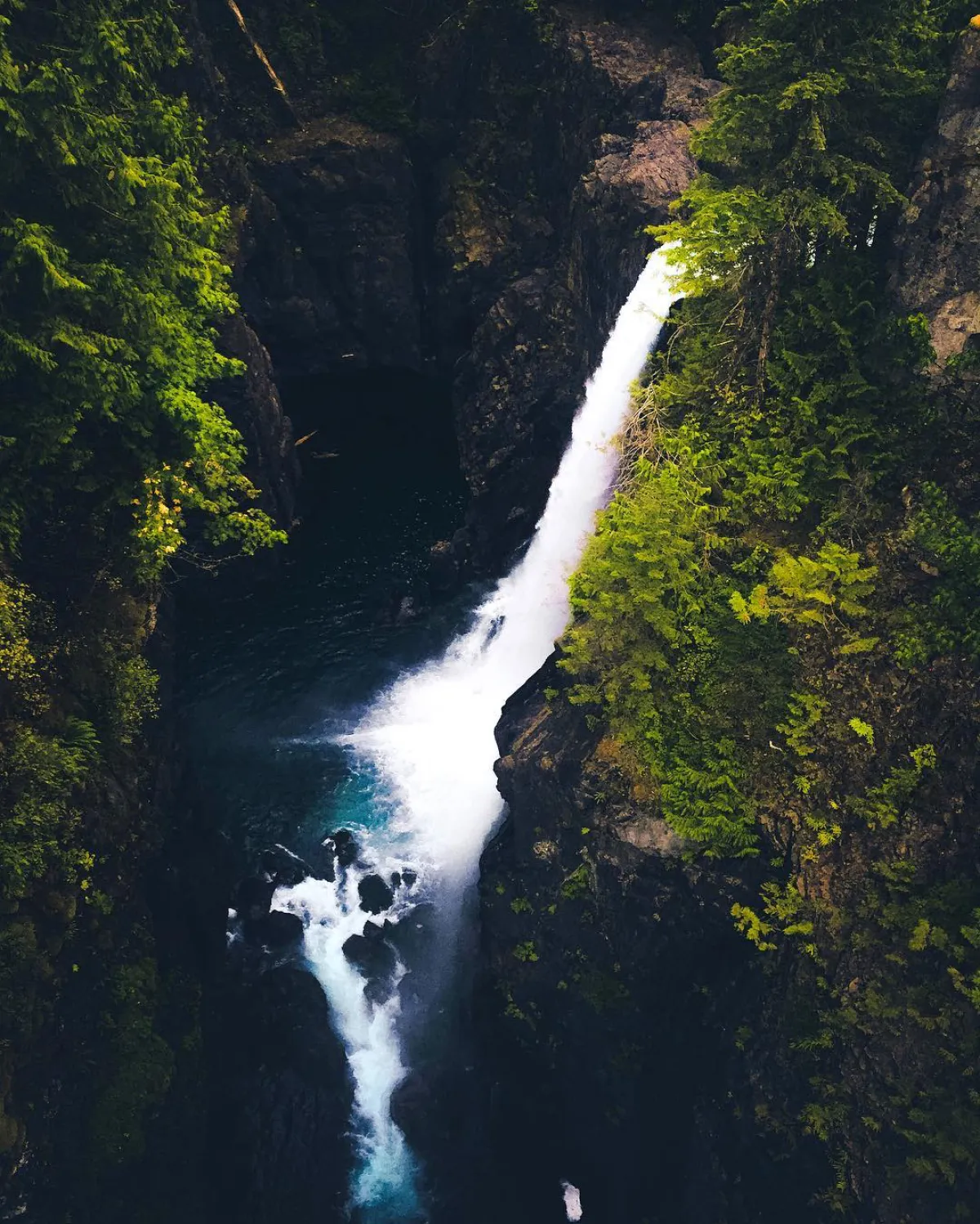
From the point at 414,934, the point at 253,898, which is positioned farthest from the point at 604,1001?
the point at 253,898

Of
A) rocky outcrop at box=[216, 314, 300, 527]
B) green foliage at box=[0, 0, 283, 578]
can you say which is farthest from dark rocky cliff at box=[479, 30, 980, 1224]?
rocky outcrop at box=[216, 314, 300, 527]

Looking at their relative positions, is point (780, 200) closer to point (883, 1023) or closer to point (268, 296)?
point (883, 1023)

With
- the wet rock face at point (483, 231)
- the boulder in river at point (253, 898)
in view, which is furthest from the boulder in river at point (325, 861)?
the wet rock face at point (483, 231)

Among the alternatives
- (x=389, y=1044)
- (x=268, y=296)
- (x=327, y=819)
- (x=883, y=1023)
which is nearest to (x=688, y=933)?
(x=883, y=1023)

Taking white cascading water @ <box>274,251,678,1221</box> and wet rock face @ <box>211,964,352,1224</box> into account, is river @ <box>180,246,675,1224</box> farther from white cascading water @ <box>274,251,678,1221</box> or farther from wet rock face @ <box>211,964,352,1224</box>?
wet rock face @ <box>211,964,352,1224</box>

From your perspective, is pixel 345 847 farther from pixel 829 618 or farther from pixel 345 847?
pixel 829 618
